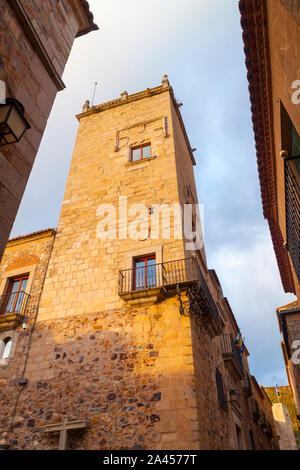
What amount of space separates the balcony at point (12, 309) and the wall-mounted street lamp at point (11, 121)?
7746 millimetres

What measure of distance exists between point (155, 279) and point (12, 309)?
515cm

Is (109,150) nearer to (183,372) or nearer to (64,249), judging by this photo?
(64,249)

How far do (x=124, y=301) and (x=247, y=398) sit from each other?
38.3 feet

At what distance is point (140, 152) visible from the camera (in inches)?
561

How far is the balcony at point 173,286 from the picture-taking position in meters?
9.40

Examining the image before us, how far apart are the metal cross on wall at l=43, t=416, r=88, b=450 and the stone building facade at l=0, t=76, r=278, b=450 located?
153 millimetres

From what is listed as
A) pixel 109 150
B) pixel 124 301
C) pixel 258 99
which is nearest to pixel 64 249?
pixel 124 301

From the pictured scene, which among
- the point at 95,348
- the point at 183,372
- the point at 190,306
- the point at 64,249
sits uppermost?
the point at 64,249

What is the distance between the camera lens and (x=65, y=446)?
8.01 meters

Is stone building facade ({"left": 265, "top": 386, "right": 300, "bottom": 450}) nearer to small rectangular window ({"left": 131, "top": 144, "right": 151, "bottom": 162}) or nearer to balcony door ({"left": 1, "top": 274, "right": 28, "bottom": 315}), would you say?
small rectangular window ({"left": 131, "top": 144, "right": 151, "bottom": 162})

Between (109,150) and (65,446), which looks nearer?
(65,446)

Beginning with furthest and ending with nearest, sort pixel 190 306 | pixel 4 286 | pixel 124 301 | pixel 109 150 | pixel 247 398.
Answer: pixel 247 398 → pixel 109 150 → pixel 4 286 → pixel 124 301 → pixel 190 306
